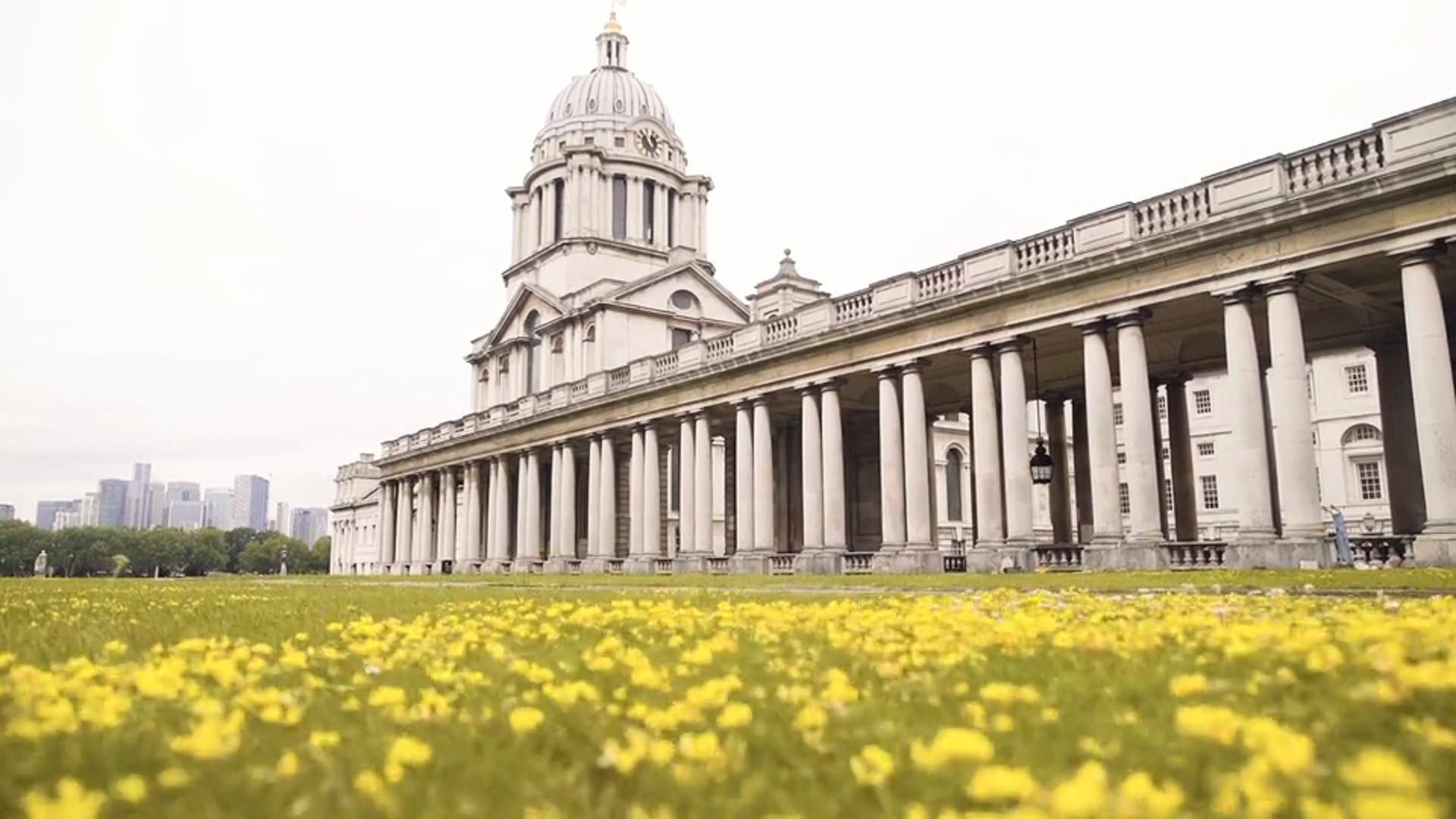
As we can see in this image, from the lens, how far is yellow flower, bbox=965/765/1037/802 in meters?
2.47

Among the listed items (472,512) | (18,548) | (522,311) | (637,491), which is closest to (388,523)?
(472,512)

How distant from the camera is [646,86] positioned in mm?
84875

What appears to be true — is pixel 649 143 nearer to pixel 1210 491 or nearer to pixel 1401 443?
pixel 1210 491

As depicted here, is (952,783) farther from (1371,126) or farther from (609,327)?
(609,327)

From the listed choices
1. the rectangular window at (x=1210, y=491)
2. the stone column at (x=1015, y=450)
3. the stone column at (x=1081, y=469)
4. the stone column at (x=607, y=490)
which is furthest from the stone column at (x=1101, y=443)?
the rectangular window at (x=1210, y=491)

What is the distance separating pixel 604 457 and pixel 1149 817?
156 feet

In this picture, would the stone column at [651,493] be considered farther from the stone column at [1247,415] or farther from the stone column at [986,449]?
the stone column at [1247,415]

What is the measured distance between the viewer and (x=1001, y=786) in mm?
2463

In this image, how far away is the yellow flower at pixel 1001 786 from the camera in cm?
247

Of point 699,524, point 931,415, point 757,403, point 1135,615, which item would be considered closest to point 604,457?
point 699,524

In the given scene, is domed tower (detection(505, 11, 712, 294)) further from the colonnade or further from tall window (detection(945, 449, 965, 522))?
tall window (detection(945, 449, 965, 522))

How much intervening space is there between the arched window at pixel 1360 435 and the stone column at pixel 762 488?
39421 millimetres

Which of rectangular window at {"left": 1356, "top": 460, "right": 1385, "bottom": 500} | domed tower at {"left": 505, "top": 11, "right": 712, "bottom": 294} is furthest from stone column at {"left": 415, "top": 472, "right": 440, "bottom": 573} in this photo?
rectangular window at {"left": 1356, "top": 460, "right": 1385, "bottom": 500}

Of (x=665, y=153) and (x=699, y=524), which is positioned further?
(x=665, y=153)
